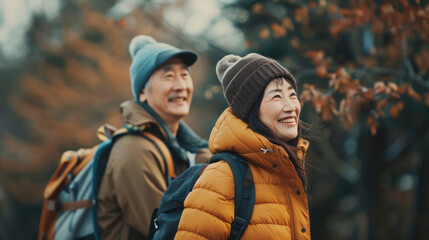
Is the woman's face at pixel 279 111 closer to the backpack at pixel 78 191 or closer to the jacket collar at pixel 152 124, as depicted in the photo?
the backpack at pixel 78 191

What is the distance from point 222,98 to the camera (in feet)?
33.1

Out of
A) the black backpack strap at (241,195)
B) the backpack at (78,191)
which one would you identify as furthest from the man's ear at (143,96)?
the black backpack strap at (241,195)

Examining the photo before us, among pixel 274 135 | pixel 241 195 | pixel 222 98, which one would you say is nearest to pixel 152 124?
pixel 274 135

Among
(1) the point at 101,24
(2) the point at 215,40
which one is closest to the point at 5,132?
(1) the point at 101,24

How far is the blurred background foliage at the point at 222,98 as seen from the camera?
8.73 m

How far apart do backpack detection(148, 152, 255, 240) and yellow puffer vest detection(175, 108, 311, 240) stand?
0.03 metres

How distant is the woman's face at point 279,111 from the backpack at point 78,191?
1386 mm

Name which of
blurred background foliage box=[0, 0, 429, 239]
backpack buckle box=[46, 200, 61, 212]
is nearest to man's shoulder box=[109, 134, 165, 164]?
backpack buckle box=[46, 200, 61, 212]

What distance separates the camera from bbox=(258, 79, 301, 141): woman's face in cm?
295

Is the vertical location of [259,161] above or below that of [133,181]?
above

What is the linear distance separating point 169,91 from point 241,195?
76.3 inches

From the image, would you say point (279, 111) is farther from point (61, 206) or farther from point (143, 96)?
point (61, 206)

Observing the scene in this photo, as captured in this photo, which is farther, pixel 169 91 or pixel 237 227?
pixel 169 91

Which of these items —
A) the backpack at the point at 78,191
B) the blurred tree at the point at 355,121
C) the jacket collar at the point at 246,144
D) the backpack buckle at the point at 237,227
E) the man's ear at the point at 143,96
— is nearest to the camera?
the backpack buckle at the point at 237,227
